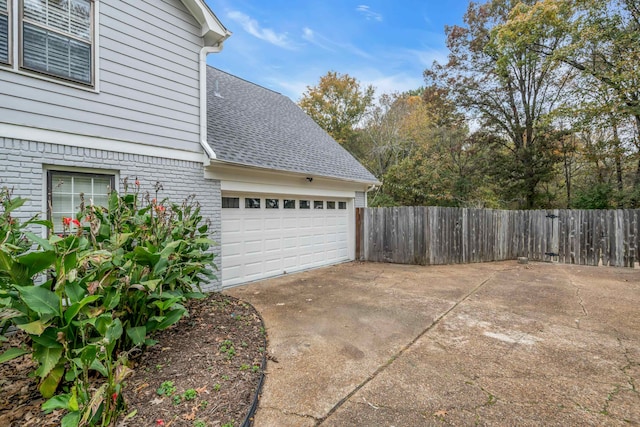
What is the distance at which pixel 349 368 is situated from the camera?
302cm

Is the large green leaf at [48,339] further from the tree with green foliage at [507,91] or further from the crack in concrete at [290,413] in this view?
the tree with green foliage at [507,91]

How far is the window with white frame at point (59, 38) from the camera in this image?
3797 mm

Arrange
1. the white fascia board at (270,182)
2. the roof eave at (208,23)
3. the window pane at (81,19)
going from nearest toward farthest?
the window pane at (81,19) → the roof eave at (208,23) → the white fascia board at (270,182)

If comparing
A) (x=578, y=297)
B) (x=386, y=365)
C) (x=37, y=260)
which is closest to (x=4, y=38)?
(x=37, y=260)

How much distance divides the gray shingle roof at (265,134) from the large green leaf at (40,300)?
3766mm

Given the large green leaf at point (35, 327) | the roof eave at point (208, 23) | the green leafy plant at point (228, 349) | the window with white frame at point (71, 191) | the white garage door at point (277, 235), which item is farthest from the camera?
the white garage door at point (277, 235)

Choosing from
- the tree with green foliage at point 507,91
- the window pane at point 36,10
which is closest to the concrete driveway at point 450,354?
the window pane at point 36,10

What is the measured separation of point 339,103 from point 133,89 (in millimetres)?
18894

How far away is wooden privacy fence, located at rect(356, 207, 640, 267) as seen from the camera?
8.23 metres

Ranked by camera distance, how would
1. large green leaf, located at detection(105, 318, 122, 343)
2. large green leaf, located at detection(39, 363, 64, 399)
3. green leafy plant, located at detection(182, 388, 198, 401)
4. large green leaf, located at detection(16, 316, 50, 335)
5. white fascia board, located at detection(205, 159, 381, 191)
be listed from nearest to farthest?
large green leaf, located at detection(16, 316, 50, 335) → large green leaf, located at detection(105, 318, 122, 343) → large green leaf, located at detection(39, 363, 64, 399) → green leafy plant, located at detection(182, 388, 198, 401) → white fascia board, located at detection(205, 159, 381, 191)

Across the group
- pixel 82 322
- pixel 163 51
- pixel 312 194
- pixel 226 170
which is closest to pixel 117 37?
pixel 163 51

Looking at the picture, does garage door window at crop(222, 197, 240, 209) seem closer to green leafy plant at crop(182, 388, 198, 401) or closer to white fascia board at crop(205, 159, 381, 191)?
white fascia board at crop(205, 159, 381, 191)

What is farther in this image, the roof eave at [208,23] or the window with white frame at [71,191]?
the roof eave at [208,23]

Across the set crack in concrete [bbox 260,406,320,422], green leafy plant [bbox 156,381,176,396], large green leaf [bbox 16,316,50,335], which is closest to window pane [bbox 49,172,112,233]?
large green leaf [bbox 16,316,50,335]
